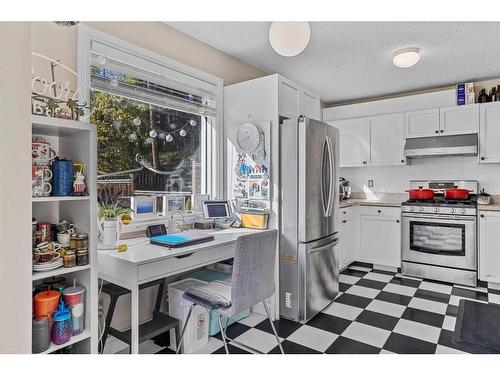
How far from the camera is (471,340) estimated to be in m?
0.84

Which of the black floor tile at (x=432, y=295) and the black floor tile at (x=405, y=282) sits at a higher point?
the black floor tile at (x=405, y=282)

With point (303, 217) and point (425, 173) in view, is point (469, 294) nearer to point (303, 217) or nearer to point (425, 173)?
point (425, 173)

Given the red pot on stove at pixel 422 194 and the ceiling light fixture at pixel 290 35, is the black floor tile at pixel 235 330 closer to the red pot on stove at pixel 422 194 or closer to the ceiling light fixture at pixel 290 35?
the ceiling light fixture at pixel 290 35

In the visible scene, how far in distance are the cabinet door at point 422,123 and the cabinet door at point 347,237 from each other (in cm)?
127

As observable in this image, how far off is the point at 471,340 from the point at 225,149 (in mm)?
2631

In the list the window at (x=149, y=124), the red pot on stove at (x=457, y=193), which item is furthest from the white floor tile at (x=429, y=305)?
the window at (x=149, y=124)

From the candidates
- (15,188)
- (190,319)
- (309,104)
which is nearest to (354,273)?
(309,104)

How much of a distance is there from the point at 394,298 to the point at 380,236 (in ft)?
3.63

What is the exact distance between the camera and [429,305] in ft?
9.89

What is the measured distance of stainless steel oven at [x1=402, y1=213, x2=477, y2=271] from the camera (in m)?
3.56

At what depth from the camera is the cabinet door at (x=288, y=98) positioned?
2877 millimetres

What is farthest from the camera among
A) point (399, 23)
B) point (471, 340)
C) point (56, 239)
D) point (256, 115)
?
point (256, 115)
